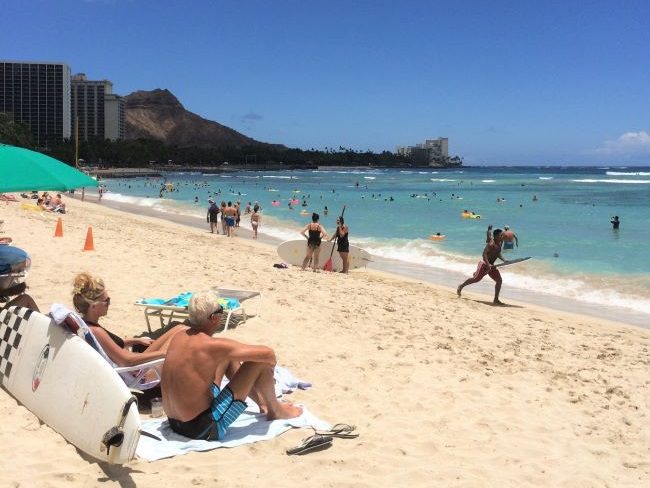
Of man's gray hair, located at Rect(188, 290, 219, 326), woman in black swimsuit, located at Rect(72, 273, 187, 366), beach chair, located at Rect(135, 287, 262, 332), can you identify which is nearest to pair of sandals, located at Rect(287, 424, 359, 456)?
man's gray hair, located at Rect(188, 290, 219, 326)

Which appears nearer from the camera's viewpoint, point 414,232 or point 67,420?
point 67,420

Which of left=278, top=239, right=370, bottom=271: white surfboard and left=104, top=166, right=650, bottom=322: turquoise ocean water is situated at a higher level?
left=278, top=239, right=370, bottom=271: white surfboard

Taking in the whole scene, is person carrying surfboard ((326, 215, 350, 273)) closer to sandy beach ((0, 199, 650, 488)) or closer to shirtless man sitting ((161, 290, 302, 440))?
sandy beach ((0, 199, 650, 488))

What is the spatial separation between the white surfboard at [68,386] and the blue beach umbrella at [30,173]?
3.10 ft

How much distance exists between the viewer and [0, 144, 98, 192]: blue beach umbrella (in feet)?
14.8

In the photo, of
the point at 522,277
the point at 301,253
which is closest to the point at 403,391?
the point at 301,253

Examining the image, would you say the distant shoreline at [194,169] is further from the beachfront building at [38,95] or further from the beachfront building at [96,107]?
the beachfront building at [96,107]

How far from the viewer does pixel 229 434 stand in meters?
3.89

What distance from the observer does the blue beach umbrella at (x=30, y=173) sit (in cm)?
450

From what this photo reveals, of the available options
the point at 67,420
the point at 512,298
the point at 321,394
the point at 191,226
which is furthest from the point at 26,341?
the point at 191,226

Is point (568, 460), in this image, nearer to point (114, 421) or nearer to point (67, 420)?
point (114, 421)

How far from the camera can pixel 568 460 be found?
3.93 metres

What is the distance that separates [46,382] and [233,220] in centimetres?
1672

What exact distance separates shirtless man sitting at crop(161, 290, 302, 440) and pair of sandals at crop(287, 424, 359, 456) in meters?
0.43
